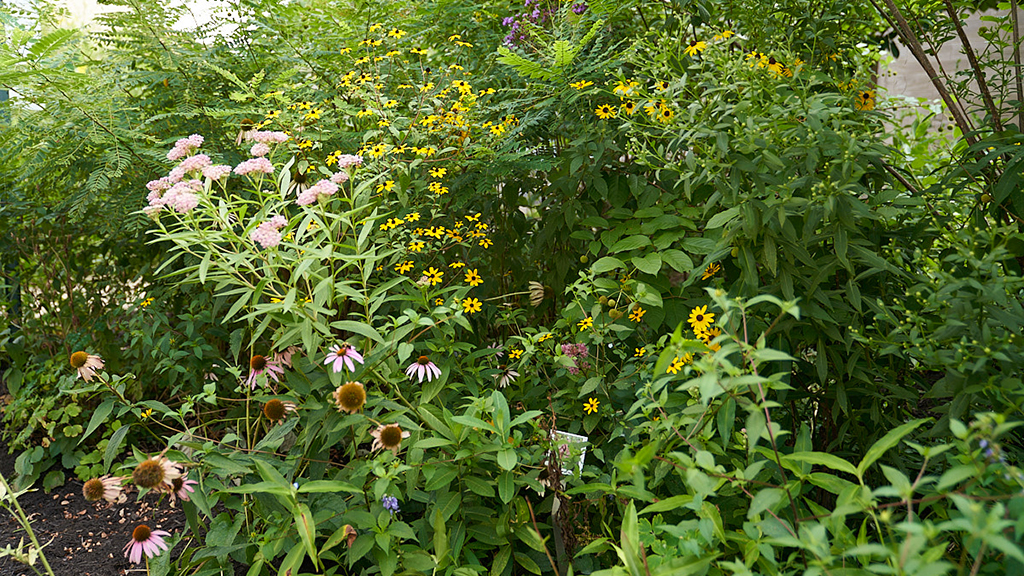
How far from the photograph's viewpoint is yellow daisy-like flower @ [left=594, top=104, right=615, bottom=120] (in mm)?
1809

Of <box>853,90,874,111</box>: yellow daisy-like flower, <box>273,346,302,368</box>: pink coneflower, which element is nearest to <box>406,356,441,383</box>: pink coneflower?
<box>273,346,302,368</box>: pink coneflower

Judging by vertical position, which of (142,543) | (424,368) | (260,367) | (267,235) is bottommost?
(142,543)

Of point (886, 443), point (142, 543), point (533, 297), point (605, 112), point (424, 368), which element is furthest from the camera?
point (533, 297)

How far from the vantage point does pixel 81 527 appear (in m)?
2.11

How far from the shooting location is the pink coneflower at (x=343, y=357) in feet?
4.62

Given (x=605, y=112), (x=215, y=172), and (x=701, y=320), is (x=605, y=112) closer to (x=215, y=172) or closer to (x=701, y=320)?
(x=701, y=320)

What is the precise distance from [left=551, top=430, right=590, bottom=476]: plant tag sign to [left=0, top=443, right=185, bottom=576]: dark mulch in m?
1.23

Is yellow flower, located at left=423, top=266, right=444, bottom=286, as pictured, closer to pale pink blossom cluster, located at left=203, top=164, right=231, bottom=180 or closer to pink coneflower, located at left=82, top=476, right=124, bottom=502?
pale pink blossom cluster, located at left=203, top=164, right=231, bottom=180

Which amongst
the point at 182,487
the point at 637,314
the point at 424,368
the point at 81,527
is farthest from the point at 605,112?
the point at 81,527

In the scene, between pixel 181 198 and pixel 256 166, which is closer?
pixel 181 198

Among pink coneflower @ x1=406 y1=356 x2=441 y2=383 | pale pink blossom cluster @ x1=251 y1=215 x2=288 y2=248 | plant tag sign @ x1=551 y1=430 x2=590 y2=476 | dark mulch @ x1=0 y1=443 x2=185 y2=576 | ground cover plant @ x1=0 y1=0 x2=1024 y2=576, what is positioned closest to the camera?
ground cover plant @ x1=0 y1=0 x2=1024 y2=576

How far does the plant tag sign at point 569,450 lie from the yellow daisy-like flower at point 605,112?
34.2 inches

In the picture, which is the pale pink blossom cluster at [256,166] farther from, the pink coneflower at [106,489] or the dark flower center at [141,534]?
the dark flower center at [141,534]

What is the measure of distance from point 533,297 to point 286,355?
754mm
